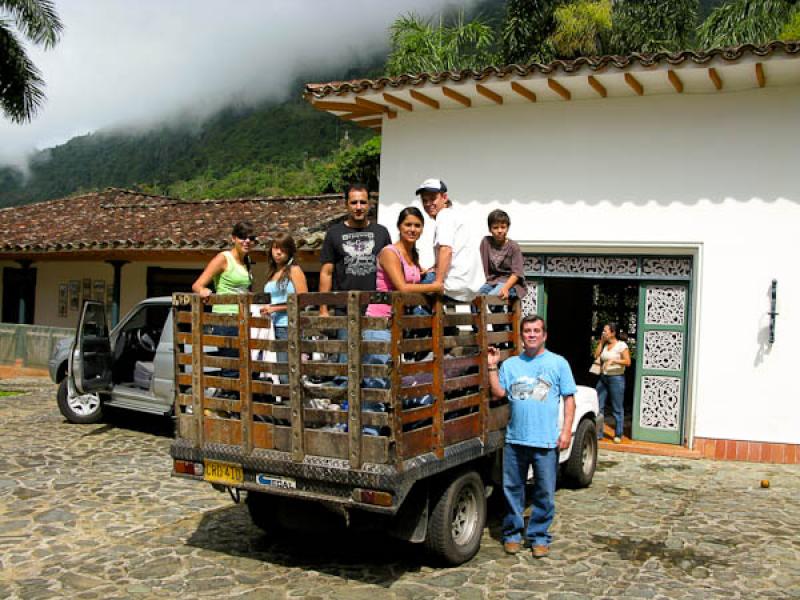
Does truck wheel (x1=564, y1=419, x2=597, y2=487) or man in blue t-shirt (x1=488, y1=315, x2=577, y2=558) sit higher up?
man in blue t-shirt (x1=488, y1=315, x2=577, y2=558)

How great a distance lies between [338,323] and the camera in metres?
4.68

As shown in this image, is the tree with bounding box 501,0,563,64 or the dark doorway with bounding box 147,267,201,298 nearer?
the dark doorway with bounding box 147,267,201,298

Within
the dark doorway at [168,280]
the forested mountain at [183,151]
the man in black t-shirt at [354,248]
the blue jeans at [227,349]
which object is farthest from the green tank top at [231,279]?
the forested mountain at [183,151]

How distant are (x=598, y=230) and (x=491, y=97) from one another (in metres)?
2.10

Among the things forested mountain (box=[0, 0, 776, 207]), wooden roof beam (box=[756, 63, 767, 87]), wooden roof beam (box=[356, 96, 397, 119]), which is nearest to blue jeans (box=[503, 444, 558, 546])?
wooden roof beam (box=[756, 63, 767, 87])

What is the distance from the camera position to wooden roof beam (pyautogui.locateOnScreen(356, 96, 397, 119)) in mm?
10113

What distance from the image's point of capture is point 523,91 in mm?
9352

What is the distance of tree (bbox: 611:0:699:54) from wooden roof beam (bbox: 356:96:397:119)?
44.5 feet

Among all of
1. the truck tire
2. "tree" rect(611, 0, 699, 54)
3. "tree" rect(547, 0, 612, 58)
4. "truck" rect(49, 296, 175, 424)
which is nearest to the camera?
the truck tire

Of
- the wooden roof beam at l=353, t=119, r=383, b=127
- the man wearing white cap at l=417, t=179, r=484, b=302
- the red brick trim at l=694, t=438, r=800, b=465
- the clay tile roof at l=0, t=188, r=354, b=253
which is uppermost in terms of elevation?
the wooden roof beam at l=353, t=119, r=383, b=127

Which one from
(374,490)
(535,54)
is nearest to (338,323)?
(374,490)

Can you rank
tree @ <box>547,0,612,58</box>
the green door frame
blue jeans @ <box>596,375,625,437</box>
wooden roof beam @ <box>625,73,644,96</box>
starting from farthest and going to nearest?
tree @ <box>547,0,612,58</box> → blue jeans @ <box>596,375,625,437</box> → the green door frame → wooden roof beam @ <box>625,73,644,96</box>

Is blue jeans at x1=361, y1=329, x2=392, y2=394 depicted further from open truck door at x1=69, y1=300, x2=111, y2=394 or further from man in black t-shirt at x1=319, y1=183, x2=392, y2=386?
open truck door at x1=69, y1=300, x2=111, y2=394

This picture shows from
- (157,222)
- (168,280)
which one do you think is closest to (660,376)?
(168,280)
